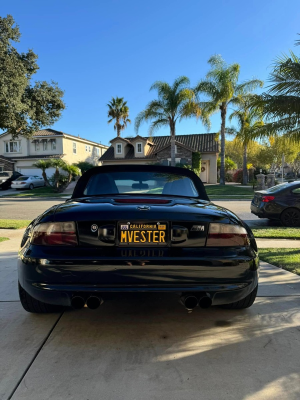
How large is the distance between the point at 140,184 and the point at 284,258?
2.97m

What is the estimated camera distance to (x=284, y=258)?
520 cm

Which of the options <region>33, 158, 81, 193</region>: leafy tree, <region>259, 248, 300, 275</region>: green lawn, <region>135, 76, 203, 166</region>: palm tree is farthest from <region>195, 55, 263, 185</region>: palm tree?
<region>259, 248, 300, 275</region>: green lawn

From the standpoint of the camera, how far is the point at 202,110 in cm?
2625

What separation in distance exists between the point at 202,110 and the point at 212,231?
25.3 meters

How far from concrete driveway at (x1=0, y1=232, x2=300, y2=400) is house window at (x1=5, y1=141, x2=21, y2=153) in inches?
1482

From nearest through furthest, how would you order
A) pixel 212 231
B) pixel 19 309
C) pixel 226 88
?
pixel 212 231
pixel 19 309
pixel 226 88

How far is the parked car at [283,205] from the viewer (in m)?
8.93

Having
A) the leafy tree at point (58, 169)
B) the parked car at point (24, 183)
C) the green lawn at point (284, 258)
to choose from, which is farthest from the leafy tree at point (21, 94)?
the green lawn at point (284, 258)

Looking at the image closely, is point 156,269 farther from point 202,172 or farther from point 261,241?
point 202,172

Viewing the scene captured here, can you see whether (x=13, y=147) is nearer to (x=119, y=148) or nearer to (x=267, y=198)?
(x=119, y=148)

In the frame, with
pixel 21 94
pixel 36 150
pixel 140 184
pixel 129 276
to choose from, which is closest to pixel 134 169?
pixel 140 184

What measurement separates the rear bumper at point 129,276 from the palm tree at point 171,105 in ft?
81.6

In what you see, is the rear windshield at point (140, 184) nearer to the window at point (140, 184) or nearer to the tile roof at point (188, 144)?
the window at point (140, 184)

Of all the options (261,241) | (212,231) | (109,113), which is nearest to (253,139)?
(261,241)
